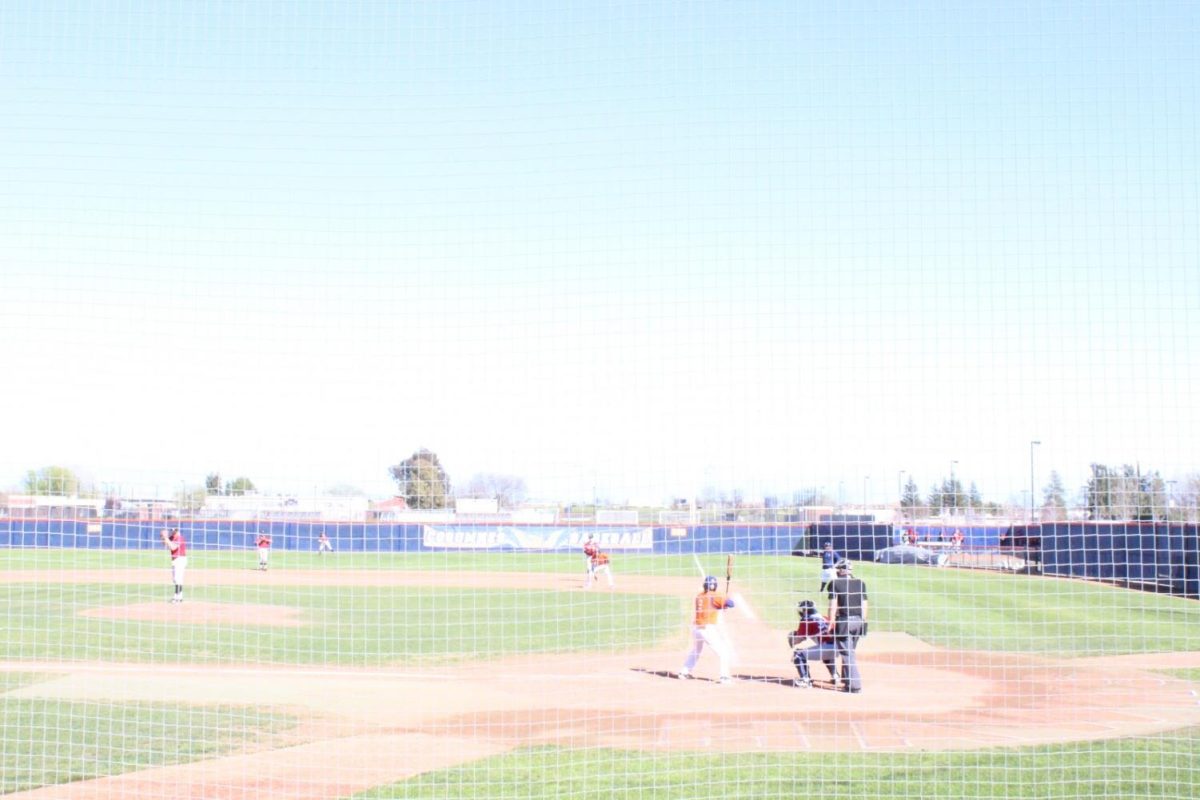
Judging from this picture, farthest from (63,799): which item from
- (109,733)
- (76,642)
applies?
(76,642)

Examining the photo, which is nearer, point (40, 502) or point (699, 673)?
point (40, 502)

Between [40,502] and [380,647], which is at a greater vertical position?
[40,502]

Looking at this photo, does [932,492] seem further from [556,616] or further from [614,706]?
[556,616]

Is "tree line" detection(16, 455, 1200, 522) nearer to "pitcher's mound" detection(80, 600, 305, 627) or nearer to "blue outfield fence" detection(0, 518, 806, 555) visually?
"blue outfield fence" detection(0, 518, 806, 555)

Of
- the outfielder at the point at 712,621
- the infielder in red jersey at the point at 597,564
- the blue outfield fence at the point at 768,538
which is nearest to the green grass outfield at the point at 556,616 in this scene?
the blue outfield fence at the point at 768,538

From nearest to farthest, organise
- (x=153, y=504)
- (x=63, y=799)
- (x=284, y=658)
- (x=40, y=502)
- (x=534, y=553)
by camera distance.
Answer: (x=63, y=799), (x=153, y=504), (x=40, y=502), (x=284, y=658), (x=534, y=553)

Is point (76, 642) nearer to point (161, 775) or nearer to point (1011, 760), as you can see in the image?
point (161, 775)
